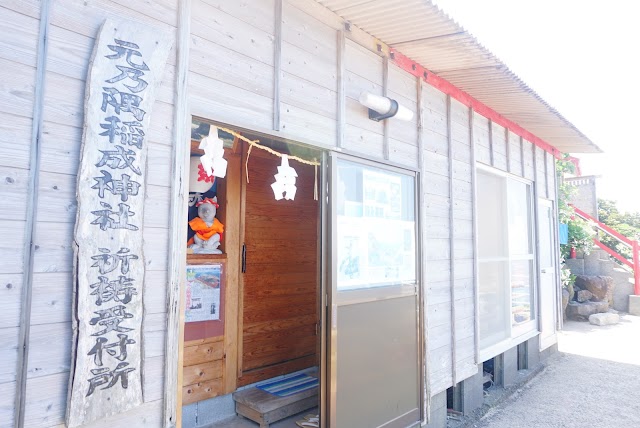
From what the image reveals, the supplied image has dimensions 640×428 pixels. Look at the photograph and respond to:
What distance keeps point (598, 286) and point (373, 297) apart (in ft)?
31.8

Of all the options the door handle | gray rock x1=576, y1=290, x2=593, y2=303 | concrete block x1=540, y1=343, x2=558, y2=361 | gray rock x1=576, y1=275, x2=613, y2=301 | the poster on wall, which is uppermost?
the door handle

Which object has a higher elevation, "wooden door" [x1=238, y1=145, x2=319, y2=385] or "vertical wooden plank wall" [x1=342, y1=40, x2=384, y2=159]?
Answer: "vertical wooden plank wall" [x1=342, y1=40, x2=384, y2=159]

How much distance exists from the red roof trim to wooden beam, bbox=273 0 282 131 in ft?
4.36

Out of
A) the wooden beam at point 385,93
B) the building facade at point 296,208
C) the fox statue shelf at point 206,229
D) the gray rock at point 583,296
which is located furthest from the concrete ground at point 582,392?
the fox statue shelf at point 206,229

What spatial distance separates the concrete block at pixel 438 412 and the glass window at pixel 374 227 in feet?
4.12

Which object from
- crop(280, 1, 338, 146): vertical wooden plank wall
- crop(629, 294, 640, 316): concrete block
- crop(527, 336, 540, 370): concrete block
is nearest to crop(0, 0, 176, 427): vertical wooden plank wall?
crop(280, 1, 338, 146): vertical wooden plank wall

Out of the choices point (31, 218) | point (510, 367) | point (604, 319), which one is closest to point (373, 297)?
point (31, 218)

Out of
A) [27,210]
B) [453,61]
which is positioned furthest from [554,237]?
[27,210]

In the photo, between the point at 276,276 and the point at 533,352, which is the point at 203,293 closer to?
the point at 276,276

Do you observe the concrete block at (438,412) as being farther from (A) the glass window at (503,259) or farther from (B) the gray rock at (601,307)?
(B) the gray rock at (601,307)

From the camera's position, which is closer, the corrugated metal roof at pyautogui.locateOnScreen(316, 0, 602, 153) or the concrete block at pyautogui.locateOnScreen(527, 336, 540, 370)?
the corrugated metal roof at pyautogui.locateOnScreen(316, 0, 602, 153)

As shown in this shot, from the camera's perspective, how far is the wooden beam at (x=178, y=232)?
211 centimetres

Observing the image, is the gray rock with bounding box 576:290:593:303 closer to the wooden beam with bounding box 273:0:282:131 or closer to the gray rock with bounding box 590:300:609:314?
the gray rock with bounding box 590:300:609:314

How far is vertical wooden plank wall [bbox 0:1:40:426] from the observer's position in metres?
1.64
